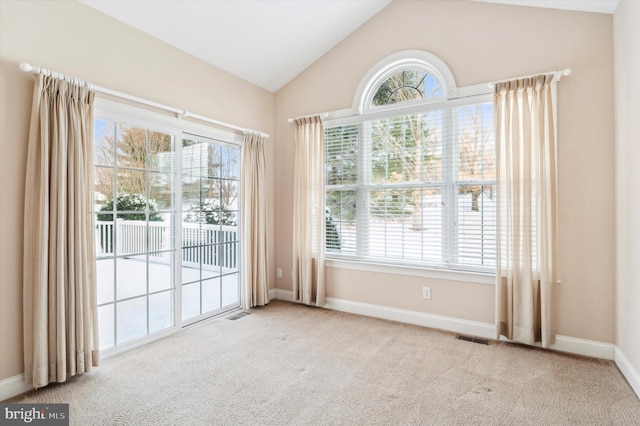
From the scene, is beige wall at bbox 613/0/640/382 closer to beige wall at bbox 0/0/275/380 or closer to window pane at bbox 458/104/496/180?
window pane at bbox 458/104/496/180

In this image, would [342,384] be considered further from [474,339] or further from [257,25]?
[257,25]

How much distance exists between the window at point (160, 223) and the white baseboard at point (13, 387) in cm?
56

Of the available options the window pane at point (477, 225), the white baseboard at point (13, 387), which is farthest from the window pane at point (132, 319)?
the window pane at point (477, 225)

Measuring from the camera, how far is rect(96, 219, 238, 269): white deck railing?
280cm

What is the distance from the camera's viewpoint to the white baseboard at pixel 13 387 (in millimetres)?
2186

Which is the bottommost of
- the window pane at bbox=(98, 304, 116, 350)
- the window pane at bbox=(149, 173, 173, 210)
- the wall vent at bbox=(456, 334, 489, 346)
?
the wall vent at bbox=(456, 334, 489, 346)

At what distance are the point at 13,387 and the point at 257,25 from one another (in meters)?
3.50

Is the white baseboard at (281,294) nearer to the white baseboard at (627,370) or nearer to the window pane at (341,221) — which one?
the window pane at (341,221)

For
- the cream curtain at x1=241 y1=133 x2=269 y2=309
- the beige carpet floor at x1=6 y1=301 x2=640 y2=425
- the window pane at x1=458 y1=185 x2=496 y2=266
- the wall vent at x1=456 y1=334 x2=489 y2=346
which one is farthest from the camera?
the cream curtain at x1=241 y1=133 x2=269 y2=309

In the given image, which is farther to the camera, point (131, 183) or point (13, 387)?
point (131, 183)

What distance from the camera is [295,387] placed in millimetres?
2312

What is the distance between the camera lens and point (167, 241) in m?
3.28

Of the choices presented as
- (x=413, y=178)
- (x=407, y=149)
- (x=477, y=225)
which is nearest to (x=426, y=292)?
(x=477, y=225)

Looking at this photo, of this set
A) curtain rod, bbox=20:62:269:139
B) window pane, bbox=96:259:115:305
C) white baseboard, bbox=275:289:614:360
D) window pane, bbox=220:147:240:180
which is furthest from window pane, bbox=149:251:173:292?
white baseboard, bbox=275:289:614:360
